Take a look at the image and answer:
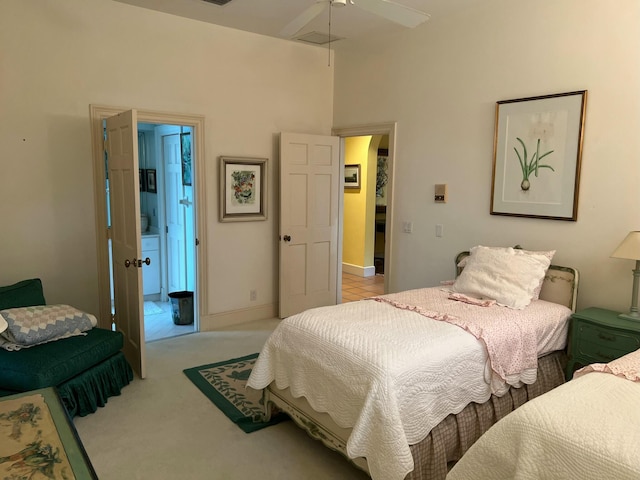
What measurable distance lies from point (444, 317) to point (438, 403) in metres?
0.61

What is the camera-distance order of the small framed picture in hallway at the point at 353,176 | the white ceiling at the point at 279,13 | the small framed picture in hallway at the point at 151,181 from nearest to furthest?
1. the white ceiling at the point at 279,13
2. the small framed picture in hallway at the point at 151,181
3. the small framed picture in hallway at the point at 353,176

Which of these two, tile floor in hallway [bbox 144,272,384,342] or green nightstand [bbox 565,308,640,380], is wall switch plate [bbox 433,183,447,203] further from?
tile floor in hallway [bbox 144,272,384,342]

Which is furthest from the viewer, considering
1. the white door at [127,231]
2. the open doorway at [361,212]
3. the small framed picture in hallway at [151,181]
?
the open doorway at [361,212]

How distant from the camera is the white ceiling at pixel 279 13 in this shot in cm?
380

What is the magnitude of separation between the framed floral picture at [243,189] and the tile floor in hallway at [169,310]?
4.14ft

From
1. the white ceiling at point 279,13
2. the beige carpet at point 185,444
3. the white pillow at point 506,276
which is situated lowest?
the beige carpet at point 185,444

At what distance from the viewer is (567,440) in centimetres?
155

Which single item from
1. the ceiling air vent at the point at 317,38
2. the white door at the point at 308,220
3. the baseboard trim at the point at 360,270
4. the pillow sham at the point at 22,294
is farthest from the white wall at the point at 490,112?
the pillow sham at the point at 22,294

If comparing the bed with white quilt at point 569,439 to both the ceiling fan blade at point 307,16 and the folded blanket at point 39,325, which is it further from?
the folded blanket at point 39,325

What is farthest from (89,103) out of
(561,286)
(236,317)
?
(561,286)

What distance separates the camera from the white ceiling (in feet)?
12.5

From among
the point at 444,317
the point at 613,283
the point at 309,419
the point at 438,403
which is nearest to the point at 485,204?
the point at 613,283

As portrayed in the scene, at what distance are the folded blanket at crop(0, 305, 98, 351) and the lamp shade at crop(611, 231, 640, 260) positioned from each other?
366cm

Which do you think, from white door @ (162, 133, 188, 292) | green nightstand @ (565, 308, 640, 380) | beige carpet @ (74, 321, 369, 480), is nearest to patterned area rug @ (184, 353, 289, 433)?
beige carpet @ (74, 321, 369, 480)
